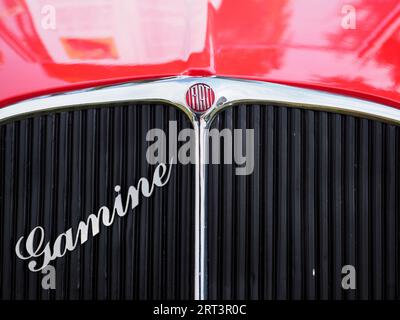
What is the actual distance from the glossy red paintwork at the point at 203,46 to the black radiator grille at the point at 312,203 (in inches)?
5.9

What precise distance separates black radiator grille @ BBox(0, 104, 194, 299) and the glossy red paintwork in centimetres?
15

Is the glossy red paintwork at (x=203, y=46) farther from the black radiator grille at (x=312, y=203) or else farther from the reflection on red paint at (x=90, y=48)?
the black radiator grille at (x=312, y=203)

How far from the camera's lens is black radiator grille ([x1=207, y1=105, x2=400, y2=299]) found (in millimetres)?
2230

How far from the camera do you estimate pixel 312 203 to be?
7.36 ft

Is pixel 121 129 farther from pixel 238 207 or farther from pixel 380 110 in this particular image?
→ pixel 380 110

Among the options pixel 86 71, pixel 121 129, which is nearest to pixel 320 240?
pixel 121 129

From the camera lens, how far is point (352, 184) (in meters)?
2.25

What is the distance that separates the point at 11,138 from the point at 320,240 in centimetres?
116

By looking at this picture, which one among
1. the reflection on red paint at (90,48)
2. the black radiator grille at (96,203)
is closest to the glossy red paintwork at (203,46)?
the reflection on red paint at (90,48)

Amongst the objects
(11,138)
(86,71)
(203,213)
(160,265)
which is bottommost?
(160,265)

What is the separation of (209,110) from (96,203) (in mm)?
517

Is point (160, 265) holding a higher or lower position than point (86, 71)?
lower

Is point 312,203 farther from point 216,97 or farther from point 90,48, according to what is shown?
point 90,48

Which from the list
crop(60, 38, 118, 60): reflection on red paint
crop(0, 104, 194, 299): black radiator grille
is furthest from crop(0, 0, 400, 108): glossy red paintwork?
crop(0, 104, 194, 299): black radiator grille
